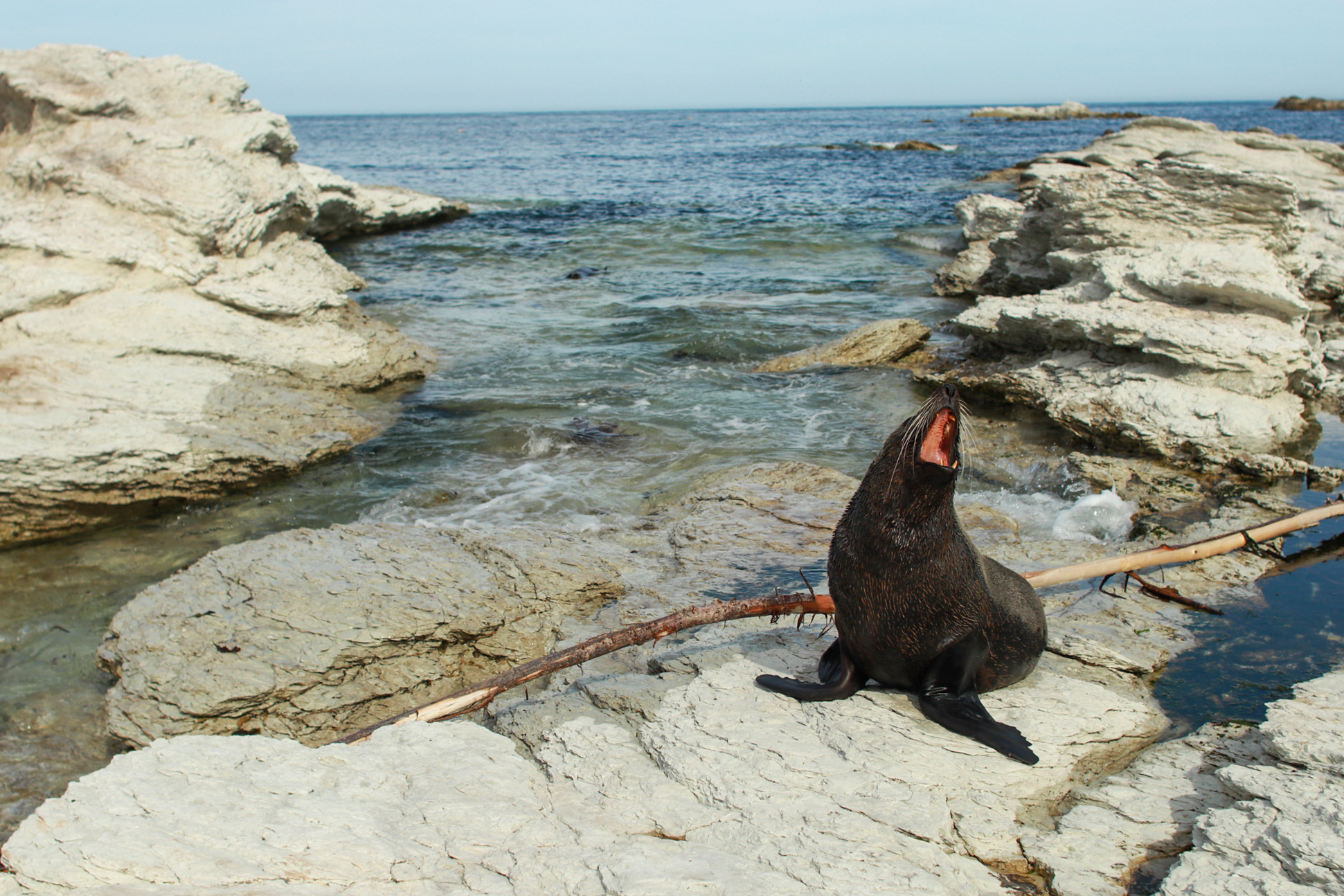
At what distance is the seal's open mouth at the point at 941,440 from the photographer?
10.6ft

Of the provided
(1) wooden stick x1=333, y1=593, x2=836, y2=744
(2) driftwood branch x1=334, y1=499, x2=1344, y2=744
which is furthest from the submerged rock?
(1) wooden stick x1=333, y1=593, x2=836, y2=744

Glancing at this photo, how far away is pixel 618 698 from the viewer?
3.57 m

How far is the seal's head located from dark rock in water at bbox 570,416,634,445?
558cm

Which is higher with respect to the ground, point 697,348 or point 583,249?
point 583,249

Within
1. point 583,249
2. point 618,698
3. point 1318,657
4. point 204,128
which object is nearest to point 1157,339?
point 1318,657

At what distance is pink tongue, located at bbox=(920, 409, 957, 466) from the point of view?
322cm

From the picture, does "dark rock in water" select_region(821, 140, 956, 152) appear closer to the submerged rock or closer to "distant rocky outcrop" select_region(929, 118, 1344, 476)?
"distant rocky outcrop" select_region(929, 118, 1344, 476)

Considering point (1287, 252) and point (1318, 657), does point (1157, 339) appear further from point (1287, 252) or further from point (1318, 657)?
point (1318, 657)

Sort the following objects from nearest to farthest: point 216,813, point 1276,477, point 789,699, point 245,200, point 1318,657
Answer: point 216,813, point 789,699, point 1318,657, point 1276,477, point 245,200

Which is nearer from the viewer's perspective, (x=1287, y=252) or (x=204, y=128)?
(x=1287, y=252)

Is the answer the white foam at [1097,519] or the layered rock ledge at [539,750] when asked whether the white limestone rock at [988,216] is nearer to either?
the white foam at [1097,519]

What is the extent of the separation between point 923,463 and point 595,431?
6033 mm

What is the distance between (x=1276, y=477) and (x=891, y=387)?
166 inches

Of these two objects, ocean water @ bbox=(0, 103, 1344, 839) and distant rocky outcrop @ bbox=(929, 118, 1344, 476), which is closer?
ocean water @ bbox=(0, 103, 1344, 839)
